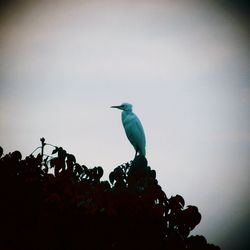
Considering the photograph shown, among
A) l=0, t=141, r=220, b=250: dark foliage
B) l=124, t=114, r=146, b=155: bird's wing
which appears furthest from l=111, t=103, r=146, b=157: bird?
l=0, t=141, r=220, b=250: dark foliage

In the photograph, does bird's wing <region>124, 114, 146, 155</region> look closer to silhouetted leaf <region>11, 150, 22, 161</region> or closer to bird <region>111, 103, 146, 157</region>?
bird <region>111, 103, 146, 157</region>

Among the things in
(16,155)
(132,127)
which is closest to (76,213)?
(16,155)

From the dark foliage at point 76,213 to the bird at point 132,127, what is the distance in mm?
8876

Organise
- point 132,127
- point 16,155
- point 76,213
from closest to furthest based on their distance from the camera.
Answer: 1. point 76,213
2. point 16,155
3. point 132,127

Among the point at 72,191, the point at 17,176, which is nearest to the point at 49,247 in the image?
the point at 72,191

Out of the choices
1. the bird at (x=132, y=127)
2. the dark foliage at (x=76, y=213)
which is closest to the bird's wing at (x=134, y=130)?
the bird at (x=132, y=127)

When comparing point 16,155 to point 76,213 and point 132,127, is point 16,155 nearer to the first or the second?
point 76,213

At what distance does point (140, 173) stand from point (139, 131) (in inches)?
336

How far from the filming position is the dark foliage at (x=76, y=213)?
2738 millimetres

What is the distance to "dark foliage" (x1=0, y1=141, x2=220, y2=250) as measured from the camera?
274 centimetres

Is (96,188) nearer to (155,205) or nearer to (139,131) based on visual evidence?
(155,205)

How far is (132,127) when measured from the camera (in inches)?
475

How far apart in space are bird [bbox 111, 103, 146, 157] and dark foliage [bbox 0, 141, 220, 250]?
8.88 m

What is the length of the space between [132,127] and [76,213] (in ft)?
30.4
